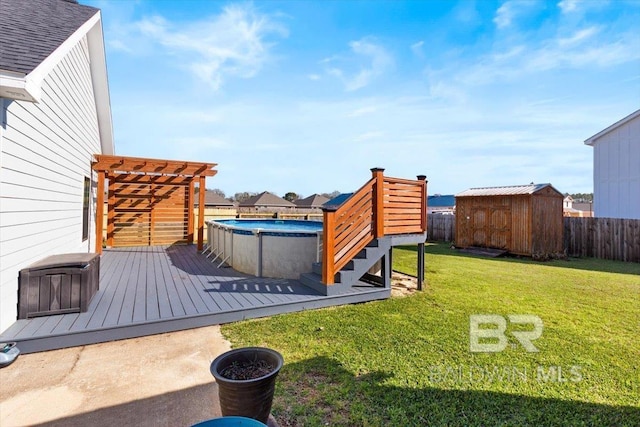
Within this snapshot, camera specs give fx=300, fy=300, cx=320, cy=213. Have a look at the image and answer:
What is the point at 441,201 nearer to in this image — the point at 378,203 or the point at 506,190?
the point at 506,190

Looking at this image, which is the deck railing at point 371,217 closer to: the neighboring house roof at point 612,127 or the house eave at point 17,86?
the house eave at point 17,86

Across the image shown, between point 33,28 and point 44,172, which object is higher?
point 33,28

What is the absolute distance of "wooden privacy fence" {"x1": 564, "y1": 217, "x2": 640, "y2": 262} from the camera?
415 inches

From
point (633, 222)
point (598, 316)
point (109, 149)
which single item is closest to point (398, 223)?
point (598, 316)

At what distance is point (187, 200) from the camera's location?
11555 mm

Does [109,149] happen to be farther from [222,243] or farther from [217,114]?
[222,243]

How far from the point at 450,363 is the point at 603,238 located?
40.1 ft

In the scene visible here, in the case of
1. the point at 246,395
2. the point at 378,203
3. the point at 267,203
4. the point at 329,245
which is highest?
the point at 267,203

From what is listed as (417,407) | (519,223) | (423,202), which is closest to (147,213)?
(423,202)

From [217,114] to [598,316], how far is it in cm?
1366

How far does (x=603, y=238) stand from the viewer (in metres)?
11.2

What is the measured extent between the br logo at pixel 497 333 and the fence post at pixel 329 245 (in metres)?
2.26

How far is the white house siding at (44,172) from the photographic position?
11.8 feet

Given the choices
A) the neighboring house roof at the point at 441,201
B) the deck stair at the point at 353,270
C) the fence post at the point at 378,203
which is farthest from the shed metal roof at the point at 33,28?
the neighboring house roof at the point at 441,201
